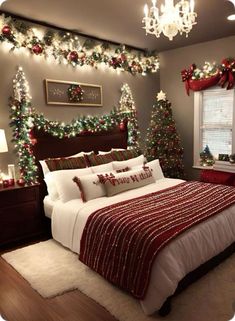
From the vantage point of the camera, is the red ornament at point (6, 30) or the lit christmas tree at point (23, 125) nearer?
the red ornament at point (6, 30)

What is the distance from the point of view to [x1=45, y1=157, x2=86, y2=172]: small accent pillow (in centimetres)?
356

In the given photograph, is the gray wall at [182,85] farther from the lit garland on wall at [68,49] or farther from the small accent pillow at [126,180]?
the small accent pillow at [126,180]

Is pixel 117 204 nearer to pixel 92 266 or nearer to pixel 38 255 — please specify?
pixel 92 266

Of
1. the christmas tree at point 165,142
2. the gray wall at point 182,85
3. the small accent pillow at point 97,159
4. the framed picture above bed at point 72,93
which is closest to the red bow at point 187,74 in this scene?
the gray wall at point 182,85

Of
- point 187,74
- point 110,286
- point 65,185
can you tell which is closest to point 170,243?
point 110,286

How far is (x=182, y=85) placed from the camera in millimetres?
5152

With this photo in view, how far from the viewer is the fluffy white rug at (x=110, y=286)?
2.11 metres

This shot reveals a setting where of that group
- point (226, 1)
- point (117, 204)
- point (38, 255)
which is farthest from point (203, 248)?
point (226, 1)

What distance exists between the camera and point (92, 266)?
2.60 meters

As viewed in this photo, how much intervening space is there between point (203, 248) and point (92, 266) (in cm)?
107

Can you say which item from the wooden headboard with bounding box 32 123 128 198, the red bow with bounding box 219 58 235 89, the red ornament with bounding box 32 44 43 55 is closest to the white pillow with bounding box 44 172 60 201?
the wooden headboard with bounding box 32 123 128 198

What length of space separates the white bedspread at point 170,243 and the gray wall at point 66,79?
46.3 inches

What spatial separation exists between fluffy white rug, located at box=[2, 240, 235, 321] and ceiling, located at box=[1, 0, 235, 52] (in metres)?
2.88

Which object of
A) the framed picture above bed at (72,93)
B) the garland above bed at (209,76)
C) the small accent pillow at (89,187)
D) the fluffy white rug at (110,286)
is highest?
the garland above bed at (209,76)
